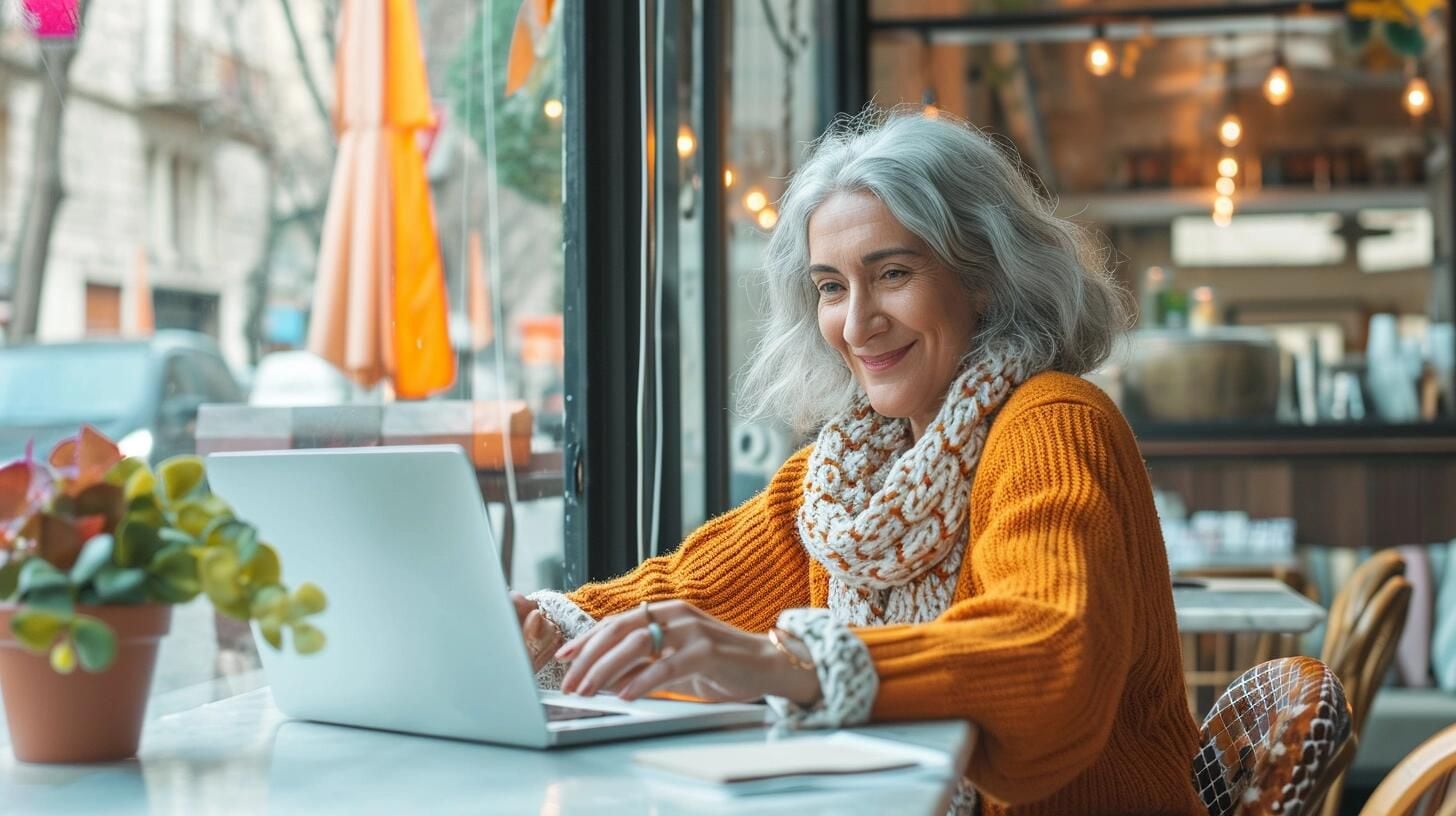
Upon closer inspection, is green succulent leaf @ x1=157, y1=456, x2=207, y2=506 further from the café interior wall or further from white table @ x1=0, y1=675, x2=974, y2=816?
the café interior wall

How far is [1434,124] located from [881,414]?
591cm

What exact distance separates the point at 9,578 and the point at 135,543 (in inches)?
3.1

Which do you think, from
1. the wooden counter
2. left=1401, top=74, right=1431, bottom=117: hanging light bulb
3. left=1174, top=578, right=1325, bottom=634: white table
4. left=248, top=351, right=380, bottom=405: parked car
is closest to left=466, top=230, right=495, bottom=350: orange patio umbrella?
left=248, top=351, right=380, bottom=405: parked car

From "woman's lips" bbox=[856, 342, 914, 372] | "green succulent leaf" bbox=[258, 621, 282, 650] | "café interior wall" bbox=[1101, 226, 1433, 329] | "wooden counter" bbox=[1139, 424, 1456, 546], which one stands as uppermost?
"café interior wall" bbox=[1101, 226, 1433, 329]

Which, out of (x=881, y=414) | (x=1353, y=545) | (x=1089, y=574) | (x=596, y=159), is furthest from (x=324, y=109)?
(x=1353, y=545)

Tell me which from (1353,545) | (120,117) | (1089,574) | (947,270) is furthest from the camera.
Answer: (1353,545)

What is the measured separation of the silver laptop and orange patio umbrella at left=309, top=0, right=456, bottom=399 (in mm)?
1083

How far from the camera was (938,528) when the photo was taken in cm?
146

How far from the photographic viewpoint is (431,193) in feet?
8.21

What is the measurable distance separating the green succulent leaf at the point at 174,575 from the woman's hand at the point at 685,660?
284mm

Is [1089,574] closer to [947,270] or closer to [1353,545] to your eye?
[947,270]

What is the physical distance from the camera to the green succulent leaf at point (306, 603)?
1000 mm

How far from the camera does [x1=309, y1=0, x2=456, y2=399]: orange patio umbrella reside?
7.71 feet

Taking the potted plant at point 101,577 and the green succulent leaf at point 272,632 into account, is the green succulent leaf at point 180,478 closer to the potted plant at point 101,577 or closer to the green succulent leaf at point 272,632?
the potted plant at point 101,577
